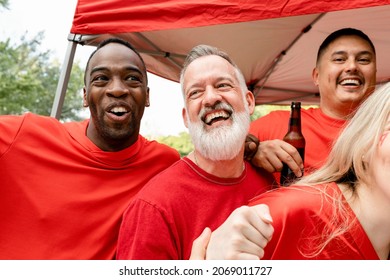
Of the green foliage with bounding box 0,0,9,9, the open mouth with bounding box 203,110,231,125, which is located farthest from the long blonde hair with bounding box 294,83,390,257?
the green foliage with bounding box 0,0,9,9

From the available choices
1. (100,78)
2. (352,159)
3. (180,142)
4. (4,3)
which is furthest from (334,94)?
(4,3)

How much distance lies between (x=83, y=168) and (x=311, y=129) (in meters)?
1.12

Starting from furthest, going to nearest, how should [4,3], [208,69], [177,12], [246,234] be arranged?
[4,3]
[177,12]
[208,69]
[246,234]

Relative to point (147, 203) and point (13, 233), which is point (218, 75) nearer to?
point (147, 203)

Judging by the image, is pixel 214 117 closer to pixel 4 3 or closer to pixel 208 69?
pixel 208 69

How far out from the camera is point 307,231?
1.33m

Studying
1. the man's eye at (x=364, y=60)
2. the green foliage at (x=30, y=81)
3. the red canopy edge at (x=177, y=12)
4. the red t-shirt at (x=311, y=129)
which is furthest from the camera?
the green foliage at (x=30, y=81)

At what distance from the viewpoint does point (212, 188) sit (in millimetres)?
1710

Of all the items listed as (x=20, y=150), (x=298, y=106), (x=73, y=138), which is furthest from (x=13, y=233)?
(x=298, y=106)

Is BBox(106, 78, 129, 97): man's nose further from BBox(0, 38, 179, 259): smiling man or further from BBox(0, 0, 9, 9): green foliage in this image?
BBox(0, 0, 9, 9): green foliage

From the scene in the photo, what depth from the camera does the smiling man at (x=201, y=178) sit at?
156 cm

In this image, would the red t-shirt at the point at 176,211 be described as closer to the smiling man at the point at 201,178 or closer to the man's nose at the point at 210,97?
the smiling man at the point at 201,178

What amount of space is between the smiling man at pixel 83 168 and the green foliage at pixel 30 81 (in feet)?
45.6

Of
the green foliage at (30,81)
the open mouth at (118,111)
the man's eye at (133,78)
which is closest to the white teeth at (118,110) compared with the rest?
the open mouth at (118,111)
